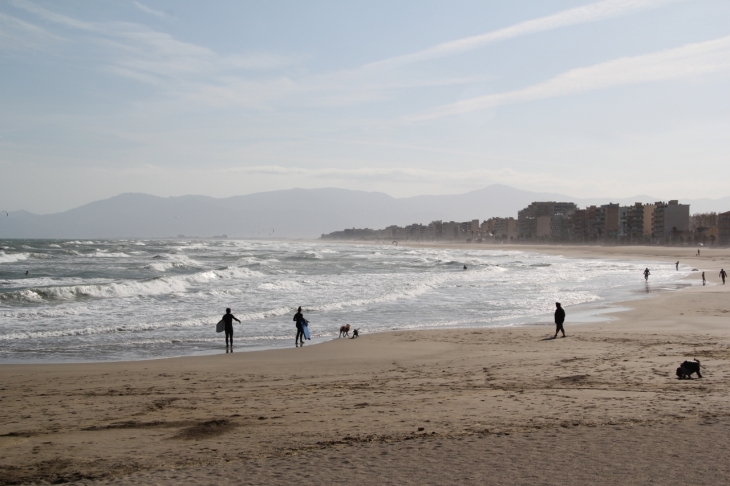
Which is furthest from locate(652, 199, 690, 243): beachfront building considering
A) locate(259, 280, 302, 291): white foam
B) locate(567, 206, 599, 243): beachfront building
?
locate(259, 280, 302, 291): white foam

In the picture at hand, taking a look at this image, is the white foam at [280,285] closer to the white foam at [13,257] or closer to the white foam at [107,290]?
the white foam at [107,290]

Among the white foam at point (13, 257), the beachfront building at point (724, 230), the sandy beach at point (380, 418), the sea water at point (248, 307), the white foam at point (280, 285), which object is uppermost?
the beachfront building at point (724, 230)

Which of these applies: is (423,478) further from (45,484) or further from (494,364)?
(494,364)

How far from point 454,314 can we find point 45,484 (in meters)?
18.9

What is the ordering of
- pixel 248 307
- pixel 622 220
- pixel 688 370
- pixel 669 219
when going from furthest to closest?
1. pixel 622 220
2. pixel 669 219
3. pixel 248 307
4. pixel 688 370

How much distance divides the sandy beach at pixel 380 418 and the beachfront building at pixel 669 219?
517 feet

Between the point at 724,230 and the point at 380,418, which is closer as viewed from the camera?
the point at 380,418

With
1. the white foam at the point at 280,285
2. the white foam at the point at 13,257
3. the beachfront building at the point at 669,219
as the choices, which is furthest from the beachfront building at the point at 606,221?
the white foam at the point at 280,285

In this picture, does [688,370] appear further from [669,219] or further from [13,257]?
[669,219]

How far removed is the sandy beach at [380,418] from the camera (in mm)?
5723

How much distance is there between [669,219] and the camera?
156 metres

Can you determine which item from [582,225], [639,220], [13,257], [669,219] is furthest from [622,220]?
[13,257]

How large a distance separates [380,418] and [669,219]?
169 metres

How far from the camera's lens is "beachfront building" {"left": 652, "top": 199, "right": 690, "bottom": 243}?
508 ft
